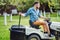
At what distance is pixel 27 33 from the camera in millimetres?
4934

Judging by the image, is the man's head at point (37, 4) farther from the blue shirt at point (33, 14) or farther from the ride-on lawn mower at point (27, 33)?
the ride-on lawn mower at point (27, 33)

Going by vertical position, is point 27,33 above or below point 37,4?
below

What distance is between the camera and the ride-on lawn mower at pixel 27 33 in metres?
4.93

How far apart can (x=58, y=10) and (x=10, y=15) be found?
1283 mm

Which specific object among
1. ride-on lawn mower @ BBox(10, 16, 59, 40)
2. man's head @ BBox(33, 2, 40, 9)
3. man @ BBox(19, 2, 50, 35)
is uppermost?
man's head @ BBox(33, 2, 40, 9)

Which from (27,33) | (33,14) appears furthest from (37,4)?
(27,33)

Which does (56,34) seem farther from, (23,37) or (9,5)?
(9,5)

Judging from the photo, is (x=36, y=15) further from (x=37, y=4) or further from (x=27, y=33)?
(x=27, y=33)

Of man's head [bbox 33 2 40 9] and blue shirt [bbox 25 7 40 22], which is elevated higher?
man's head [bbox 33 2 40 9]

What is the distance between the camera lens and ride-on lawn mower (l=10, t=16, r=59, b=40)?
4930 millimetres

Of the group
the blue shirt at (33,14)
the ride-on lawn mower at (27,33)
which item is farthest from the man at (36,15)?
the ride-on lawn mower at (27,33)

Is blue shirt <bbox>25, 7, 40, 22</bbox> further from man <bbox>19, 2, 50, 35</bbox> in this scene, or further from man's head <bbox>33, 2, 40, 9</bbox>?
man's head <bbox>33, 2, 40, 9</bbox>

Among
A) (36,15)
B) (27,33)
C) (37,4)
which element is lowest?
(27,33)

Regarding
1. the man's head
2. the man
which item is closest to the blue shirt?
the man
